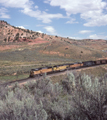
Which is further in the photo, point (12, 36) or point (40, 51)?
point (12, 36)

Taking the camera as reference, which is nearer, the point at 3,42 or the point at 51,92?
the point at 51,92

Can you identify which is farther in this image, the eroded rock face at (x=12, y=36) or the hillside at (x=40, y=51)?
the eroded rock face at (x=12, y=36)

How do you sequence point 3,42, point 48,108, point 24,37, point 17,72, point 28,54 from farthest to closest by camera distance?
point 24,37, point 3,42, point 28,54, point 17,72, point 48,108

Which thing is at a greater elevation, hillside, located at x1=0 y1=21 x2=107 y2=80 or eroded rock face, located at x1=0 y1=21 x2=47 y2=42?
eroded rock face, located at x1=0 y1=21 x2=47 y2=42

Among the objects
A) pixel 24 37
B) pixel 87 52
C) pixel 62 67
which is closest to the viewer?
pixel 62 67

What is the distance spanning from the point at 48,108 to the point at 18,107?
2.59 meters

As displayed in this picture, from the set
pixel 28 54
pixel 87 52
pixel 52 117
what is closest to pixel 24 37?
pixel 28 54

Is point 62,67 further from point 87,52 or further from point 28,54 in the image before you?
point 87,52

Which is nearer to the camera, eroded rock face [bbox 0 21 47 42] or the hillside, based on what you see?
the hillside

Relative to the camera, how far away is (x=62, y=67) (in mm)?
32500

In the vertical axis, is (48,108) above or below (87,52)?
below

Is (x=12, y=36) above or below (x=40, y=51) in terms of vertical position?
above

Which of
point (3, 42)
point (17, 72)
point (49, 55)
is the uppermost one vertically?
point (3, 42)

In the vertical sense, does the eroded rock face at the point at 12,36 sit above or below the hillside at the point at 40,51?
above
